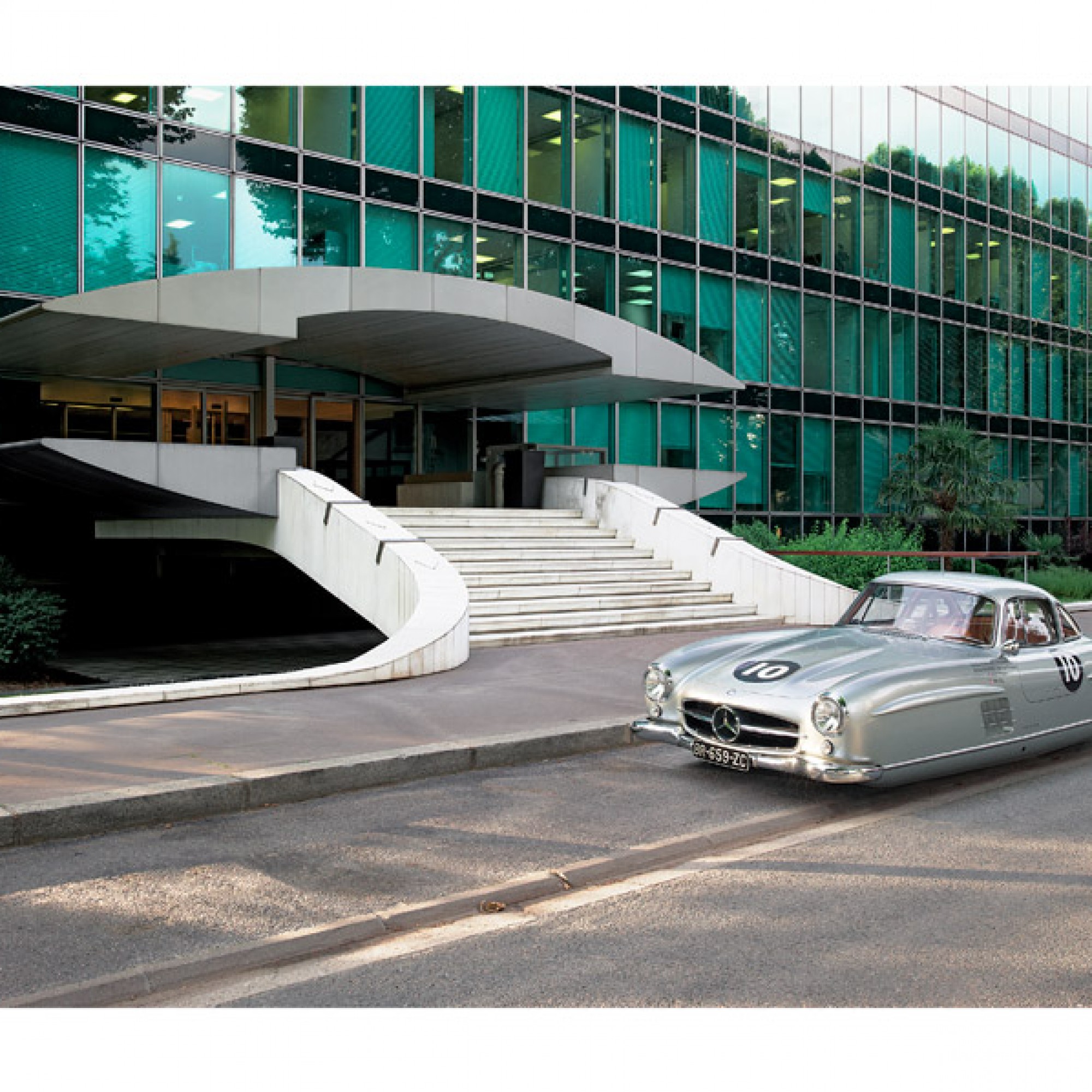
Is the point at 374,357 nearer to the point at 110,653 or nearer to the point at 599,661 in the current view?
the point at 110,653

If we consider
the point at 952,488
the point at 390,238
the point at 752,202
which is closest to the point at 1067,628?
the point at 390,238

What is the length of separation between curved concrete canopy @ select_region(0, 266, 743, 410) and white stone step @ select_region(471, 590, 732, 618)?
212 inches

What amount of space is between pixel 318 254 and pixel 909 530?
61.5 ft

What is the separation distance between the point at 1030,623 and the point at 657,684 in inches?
108

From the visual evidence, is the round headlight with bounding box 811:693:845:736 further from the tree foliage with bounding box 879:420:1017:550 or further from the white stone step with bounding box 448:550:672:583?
the tree foliage with bounding box 879:420:1017:550

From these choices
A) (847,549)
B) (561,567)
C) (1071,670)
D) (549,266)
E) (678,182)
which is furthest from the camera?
(678,182)

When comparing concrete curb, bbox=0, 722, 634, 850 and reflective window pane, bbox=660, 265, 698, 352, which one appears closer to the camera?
concrete curb, bbox=0, 722, 634, 850

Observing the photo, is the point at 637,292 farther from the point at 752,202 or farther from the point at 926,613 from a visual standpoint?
the point at 926,613

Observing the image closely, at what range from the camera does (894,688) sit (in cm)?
684

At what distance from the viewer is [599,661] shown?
1228 centimetres

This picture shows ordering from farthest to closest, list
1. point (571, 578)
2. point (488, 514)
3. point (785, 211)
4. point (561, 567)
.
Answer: point (785, 211) → point (488, 514) → point (561, 567) → point (571, 578)

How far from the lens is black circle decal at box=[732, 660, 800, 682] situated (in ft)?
23.7

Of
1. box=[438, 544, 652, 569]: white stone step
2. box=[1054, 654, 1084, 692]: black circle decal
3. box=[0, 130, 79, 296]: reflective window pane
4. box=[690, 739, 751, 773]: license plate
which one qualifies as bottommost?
box=[690, 739, 751, 773]: license plate

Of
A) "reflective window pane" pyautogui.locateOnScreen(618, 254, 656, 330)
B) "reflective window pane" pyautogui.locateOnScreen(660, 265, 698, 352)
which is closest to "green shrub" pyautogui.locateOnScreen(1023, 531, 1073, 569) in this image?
"reflective window pane" pyautogui.locateOnScreen(660, 265, 698, 352)
